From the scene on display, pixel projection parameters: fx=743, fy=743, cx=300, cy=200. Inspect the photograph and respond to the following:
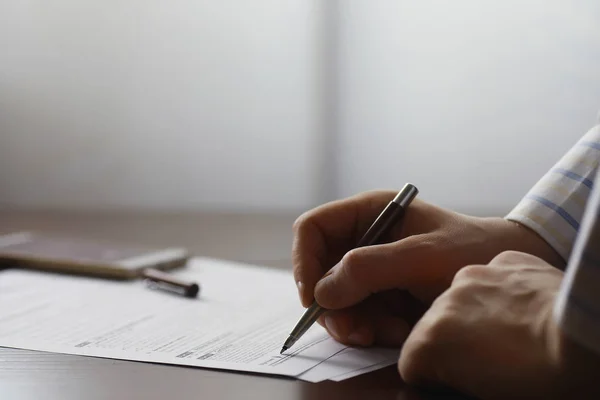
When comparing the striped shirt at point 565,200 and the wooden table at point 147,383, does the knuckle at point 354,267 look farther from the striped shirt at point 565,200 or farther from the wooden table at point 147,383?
the striped shirt at point 565,200

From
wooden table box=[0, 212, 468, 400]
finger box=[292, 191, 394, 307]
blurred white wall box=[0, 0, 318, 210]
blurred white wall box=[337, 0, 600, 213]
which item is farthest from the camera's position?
blurred white wall box=[0, 0, 318, 210]

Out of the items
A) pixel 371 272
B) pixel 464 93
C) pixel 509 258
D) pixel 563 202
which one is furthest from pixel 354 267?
pixel 464 93

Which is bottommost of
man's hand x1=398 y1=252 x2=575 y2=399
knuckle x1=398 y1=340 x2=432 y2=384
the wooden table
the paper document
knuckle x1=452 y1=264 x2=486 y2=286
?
the paper document

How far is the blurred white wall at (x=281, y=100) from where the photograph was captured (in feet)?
8.25

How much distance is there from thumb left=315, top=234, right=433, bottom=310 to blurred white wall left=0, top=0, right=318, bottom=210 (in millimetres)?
2028

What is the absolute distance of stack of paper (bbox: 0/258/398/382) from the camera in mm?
585

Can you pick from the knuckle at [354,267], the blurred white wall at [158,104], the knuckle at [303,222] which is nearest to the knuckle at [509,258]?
the knuckle at [354,267]

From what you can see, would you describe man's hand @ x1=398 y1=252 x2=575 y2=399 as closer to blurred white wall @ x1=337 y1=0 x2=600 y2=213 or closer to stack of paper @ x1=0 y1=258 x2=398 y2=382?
stack of paper @ x1=0 y1=258 x2=398 y2=382

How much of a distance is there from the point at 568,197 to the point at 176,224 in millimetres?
1182

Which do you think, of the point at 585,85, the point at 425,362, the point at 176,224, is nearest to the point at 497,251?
the point at 425,362

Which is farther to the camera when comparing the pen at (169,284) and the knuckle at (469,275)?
the pen at (169,284)

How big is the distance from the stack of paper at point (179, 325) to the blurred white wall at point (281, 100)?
67.6 inches

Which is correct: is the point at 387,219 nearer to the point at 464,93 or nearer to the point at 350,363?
the point at 350,363

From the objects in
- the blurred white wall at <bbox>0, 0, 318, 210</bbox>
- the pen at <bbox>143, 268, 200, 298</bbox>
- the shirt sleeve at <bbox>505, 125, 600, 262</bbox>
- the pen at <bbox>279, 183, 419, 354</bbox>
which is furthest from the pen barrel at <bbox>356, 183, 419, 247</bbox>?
the blurred white wall at <bbox>0, 0, 318, 210</bbox>
